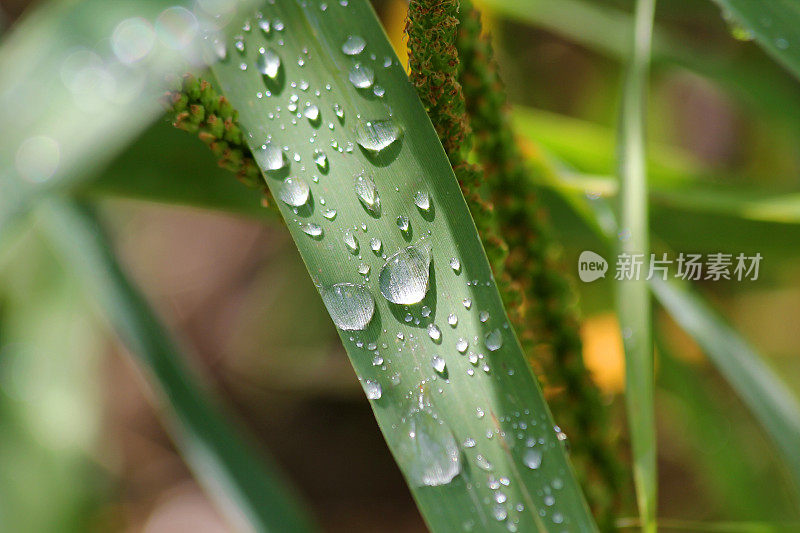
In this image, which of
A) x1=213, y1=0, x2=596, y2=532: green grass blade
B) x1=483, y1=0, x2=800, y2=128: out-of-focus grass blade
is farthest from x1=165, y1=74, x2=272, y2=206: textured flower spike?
x1=483, y1=0, x2=800, y2=128: out-of-focus grass blade

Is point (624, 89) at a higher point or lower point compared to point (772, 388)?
higher

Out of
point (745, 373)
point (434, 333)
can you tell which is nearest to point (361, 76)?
point (434, 333)

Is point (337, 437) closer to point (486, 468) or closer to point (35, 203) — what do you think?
point (35, 203)

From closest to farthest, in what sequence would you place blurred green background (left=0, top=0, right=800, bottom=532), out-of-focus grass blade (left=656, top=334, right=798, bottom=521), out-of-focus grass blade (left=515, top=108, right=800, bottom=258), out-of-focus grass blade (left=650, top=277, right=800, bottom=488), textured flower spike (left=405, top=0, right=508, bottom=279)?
textured flower spike (left=405, top=0, right=508, bottom=279)
out-of-focus grass blade (left=650, top=277, right=800, bottom=488)
out-of-focus grass blade (left=515, top=108, right=800, bottom=258)
blurred green background (left=0, top=0, right=800, bottom=532)
out-of-focus grass blade (left=656, top=334, right=798, bottom=521)

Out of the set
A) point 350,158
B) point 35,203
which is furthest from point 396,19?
point 350,158

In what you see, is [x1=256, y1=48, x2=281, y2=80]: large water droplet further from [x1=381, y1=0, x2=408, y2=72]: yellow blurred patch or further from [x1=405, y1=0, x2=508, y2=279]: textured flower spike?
[x1=381, y1=0, x2=408, y2=72]: yellow blurred patch

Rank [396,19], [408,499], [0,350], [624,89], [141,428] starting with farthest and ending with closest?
[141,428] → [408,499] → [396,19] → [0,350] → [624,89]

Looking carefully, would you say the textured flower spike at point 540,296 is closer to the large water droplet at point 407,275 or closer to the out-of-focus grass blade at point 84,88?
the large water droplet at point 407,275
